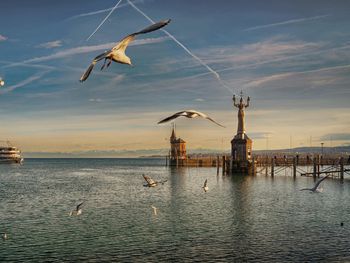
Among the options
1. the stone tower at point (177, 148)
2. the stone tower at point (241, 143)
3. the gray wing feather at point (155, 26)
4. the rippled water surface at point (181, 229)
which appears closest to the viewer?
the gray wing feather at point (155, 26)

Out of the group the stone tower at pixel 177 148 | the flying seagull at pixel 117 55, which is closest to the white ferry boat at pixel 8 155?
the stone tower at pixel 177 148

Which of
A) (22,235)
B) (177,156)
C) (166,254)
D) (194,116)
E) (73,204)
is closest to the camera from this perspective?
(194,116)

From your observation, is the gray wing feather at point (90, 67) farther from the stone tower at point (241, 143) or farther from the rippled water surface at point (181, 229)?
the stone tower at point (241, 143)

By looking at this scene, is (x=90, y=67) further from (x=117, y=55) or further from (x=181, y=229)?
(x=181, y=229)

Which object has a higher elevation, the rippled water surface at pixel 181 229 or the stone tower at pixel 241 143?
the stone tower at pixel 241 143

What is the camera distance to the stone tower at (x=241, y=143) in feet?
241

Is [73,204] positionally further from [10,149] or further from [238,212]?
[10,149]

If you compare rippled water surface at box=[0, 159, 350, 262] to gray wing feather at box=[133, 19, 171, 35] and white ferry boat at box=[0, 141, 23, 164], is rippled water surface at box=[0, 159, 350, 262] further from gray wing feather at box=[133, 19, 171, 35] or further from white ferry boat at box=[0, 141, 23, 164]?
white ferry boat at box=[0, 141, 23, 164]

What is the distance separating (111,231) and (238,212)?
40.3 ft

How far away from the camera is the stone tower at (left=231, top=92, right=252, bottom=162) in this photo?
Answer: 241 feet

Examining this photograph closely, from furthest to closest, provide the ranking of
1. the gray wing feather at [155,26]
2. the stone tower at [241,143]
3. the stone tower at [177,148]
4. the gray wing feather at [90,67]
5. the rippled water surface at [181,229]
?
the stone tower at [177,148]
the stone tower at [241,143]
the rippled water surface at [181,229]
the gray wing feather at [90,67]
the gray wing feather at [155,26]

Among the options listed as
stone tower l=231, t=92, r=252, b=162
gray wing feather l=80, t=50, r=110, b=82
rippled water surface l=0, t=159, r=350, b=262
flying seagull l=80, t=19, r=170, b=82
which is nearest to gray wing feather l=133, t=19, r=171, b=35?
flying seagull l=80, t=19, r=170, b=82

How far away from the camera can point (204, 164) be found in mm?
128500

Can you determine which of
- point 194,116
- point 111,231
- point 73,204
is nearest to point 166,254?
point 111,231
